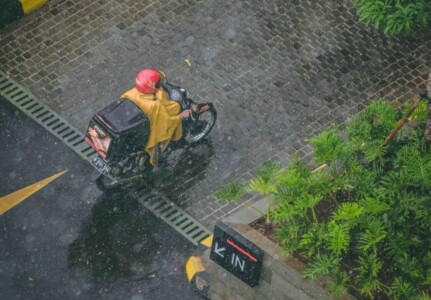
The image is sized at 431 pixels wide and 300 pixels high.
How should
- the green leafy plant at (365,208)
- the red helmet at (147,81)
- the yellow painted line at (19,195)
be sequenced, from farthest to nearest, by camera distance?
the yellow painted line at (19,195), the red helmet at (147,81), the green leafy plant at (365,208)

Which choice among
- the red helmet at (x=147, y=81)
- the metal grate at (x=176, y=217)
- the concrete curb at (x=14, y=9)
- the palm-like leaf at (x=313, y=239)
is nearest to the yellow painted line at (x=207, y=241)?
the metal grate at (x=176, y=217)

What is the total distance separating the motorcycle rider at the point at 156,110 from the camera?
1529 centimetres

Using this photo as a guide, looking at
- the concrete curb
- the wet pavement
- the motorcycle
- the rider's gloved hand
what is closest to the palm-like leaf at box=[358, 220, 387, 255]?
the wet pavement

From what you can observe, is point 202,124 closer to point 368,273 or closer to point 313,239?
point 313,239

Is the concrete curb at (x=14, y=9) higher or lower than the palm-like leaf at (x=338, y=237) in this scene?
lower

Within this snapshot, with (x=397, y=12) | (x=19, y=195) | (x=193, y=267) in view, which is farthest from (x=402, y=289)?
(x=19, y=195)

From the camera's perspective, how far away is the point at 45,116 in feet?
55.3

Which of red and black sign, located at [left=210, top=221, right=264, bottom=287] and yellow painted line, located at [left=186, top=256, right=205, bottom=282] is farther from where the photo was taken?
yellow painted line, located at [left=186, top=256, right=205, bottom=282]

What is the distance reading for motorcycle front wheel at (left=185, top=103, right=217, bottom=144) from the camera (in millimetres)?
16156

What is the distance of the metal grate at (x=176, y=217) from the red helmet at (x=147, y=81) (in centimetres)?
151

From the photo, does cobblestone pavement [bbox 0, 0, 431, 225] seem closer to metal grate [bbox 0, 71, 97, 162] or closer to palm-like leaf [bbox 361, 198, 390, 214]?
metal grate [bbox 0, 71, 97, 162]

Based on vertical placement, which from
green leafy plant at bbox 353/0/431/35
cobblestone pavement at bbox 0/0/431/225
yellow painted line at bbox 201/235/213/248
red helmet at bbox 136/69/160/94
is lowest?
yellow painted line at bbox 201/235/213/248

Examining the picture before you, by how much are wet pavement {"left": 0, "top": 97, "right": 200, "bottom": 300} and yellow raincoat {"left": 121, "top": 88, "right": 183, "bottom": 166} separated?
2.59 feet

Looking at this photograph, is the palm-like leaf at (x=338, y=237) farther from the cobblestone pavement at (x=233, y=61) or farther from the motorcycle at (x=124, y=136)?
the cobblestone pavement at (x=233, y=61)
